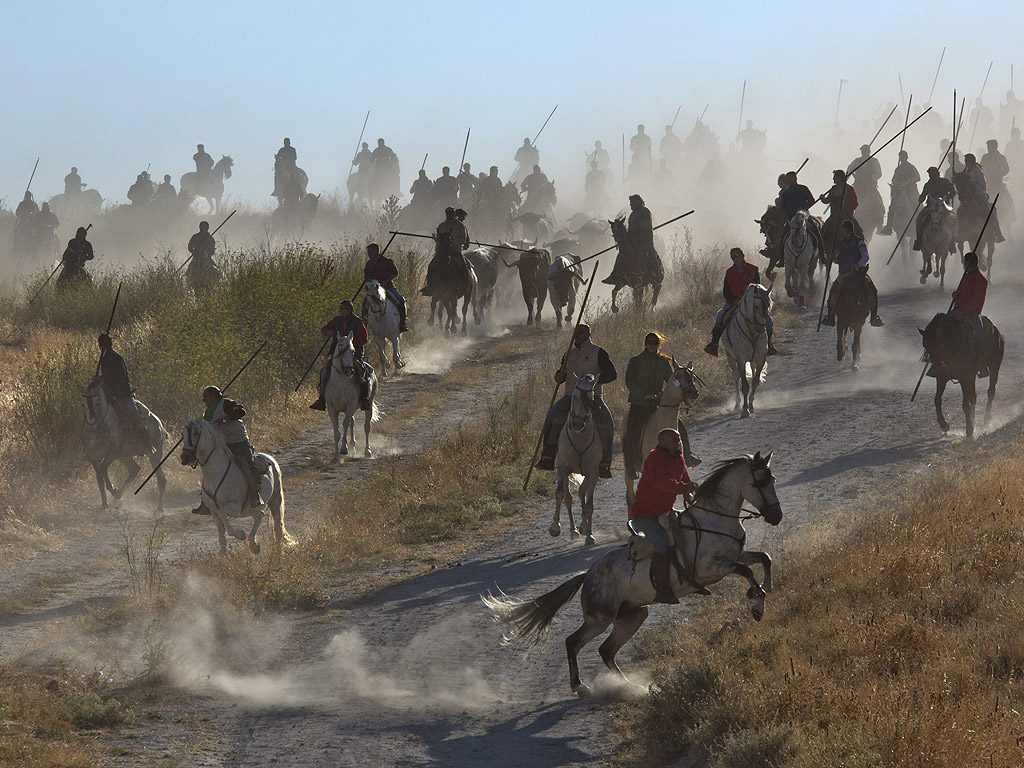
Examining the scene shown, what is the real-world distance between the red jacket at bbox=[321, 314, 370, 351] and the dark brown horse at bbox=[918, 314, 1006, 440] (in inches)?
351

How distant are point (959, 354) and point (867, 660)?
10.0 metres

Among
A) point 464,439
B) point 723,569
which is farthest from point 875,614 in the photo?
point 464,439

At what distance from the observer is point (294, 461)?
65.0 ft

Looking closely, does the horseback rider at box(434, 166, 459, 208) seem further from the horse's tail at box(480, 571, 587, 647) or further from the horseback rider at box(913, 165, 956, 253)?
the horse's tail at box(480, 571, 587, 647)

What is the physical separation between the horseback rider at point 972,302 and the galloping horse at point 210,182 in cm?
4606

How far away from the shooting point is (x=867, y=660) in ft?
28.7

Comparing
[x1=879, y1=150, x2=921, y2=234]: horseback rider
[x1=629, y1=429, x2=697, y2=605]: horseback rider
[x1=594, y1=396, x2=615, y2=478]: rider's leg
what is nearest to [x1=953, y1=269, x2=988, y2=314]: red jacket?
[x1=594, y1=396, x2=615, y2=478]: rider's leg

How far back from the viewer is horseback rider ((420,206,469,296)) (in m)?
27.6

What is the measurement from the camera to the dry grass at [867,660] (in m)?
7.34

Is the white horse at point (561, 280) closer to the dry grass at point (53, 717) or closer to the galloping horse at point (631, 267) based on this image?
the galloping horse at point (631, 267)

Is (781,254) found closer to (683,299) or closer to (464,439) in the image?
(683,299)

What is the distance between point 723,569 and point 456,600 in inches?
157

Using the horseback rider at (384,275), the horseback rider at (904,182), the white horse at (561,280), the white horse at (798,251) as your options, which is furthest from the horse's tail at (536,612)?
the horseback rider at (904,182)

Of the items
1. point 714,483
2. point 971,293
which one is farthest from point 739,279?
point 714,483
